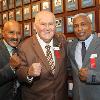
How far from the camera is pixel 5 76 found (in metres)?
2.52

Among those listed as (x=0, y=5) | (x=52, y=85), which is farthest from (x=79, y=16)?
(x=0, y=5)

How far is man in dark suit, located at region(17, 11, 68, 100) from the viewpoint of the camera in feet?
7.55

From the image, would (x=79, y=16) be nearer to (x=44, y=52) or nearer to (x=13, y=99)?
(x=44, y=52)

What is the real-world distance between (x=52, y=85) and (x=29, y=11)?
6.71 feet

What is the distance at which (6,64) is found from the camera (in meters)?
2.60

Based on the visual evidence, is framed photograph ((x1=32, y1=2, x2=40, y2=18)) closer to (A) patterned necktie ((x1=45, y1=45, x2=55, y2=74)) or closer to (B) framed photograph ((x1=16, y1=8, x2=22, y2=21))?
(B) framed photograph ((x1=16, y1=8, x2=22, y2=21))

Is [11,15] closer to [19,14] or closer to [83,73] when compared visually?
[19,14]

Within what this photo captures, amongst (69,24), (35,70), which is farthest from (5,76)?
(69,24)

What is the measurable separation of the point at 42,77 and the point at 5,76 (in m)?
0.44

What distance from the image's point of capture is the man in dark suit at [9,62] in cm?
248

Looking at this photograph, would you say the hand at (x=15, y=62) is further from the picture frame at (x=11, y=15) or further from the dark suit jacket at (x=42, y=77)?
the picture frame at (x=11, y=15)

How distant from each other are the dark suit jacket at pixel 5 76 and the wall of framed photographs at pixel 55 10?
1.08 m

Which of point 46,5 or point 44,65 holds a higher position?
point 46,5

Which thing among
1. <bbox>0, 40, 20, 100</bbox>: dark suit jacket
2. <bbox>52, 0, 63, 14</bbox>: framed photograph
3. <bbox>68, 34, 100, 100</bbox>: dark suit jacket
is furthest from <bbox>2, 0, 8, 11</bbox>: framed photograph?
<bbox>68, 34, 100, 100</bbox>: dark suit jacket
